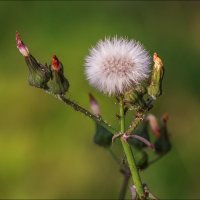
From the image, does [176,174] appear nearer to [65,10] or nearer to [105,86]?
[65,10]

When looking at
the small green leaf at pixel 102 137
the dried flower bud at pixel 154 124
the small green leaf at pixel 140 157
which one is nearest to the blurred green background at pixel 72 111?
the dried flower bud at pixel 154 124

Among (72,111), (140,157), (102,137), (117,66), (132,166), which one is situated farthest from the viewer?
(72,111)

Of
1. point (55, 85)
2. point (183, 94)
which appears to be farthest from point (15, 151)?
point (55, 85)

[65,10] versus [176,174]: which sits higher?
[65,10]

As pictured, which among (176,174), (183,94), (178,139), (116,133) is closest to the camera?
(116,133)

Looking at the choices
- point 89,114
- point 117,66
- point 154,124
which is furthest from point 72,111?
point 89,114

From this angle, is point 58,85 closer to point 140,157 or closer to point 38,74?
point 38,74

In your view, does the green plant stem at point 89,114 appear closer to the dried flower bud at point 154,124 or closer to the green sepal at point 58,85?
the green sepal at point 58,85
